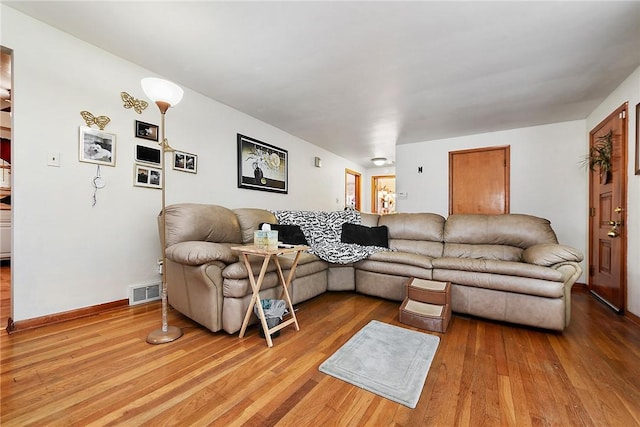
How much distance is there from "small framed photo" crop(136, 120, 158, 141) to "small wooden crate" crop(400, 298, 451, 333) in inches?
117

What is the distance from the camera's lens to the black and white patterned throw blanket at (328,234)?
3049 millimetres

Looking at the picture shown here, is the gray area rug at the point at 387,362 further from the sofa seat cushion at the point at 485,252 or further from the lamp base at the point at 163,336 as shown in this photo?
the sofa seat cushion at the point at 485,252

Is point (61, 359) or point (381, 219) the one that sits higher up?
point (381, 219)

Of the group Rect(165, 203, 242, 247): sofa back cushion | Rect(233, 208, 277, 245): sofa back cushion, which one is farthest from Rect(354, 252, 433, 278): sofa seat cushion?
Rect(165, 203, 242, 247): sofa back cushion

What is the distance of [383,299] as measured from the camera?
9.90ft

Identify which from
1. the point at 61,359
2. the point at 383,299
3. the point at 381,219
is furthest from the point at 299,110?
the point at 61,359

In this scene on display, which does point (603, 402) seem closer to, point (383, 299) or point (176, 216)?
point (383, 299)

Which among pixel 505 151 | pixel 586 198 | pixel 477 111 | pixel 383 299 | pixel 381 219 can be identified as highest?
pixel 477 111

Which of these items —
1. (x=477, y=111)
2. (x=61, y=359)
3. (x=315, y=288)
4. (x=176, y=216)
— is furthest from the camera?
(x=477, y=111)

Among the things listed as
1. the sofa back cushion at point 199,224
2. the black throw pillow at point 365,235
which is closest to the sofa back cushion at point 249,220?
the sofa back cushion at point 199,224

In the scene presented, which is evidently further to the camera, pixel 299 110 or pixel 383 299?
pixel 299 110

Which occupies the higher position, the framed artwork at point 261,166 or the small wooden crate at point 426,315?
the framed artwork at point 261,166

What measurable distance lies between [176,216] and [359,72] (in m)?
2.18

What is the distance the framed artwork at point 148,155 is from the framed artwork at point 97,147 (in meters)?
0.21
